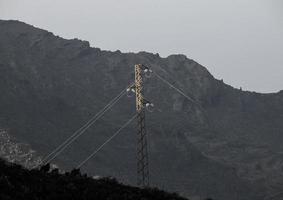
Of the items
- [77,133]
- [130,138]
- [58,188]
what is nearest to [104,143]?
[77,133]

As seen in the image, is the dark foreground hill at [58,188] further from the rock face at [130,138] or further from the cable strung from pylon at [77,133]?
the rock face at [130,138]

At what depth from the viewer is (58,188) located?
2714 centimetres

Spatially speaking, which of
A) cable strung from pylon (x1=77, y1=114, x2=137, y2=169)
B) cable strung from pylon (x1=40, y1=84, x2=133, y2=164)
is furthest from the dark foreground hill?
cable strung from pylon (x1=77, y1=114, x2=137, y2=169)

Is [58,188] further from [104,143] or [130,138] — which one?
[130,138]

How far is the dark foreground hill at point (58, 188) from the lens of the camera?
82.2 feet

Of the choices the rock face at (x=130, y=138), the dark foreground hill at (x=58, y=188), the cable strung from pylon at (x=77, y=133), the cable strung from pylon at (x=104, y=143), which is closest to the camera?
the dark foreground hill at (x=58, y=188)

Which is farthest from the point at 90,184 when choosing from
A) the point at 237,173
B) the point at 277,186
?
the point at 237,173

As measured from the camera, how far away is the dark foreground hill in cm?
2506

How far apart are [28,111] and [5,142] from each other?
1115 inches

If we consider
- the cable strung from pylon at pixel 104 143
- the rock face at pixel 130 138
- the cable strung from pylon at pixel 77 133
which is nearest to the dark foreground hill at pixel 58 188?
the cable strung from pylon at pixel 77 133

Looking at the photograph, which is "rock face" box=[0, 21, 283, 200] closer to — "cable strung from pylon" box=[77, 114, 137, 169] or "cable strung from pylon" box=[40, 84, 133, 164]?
"cable strung from pylon" box=[77, 114, 137, 169]

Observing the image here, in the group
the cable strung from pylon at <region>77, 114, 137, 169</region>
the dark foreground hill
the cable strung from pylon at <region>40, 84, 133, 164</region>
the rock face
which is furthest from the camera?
the rock face

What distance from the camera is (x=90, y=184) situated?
3000 cm

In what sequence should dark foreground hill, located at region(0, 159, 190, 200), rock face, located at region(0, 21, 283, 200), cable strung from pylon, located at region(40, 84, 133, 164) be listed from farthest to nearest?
rock face, located at region(0, 21, 283, 200) < cable strung from pylon, located at region(40, 84, 133, 164) < dark foreground hill, located at region(0, 159, 190, 200)
